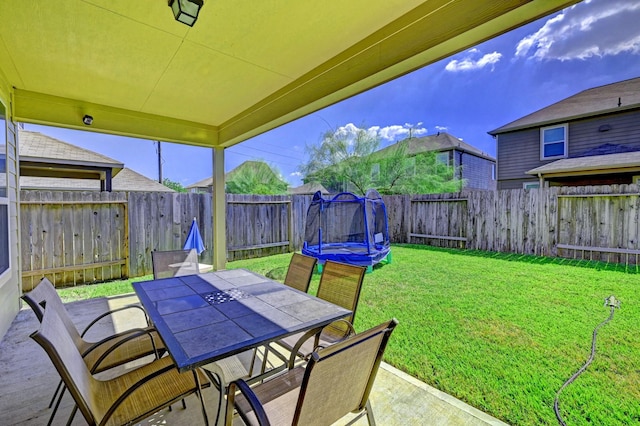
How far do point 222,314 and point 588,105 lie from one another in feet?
45.3

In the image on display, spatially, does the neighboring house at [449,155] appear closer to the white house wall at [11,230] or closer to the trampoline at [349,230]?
the trampoline at [349,230]

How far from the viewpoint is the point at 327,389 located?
1.21m

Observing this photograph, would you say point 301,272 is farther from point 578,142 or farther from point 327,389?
point 578,142

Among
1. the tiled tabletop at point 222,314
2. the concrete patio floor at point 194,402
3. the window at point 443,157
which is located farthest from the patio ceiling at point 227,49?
the window at point 443,157

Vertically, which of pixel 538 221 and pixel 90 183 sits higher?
pixel 90 183

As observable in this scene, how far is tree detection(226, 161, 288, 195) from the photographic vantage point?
21.5 meters

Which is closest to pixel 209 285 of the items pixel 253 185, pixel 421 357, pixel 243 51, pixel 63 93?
pixel 421 357

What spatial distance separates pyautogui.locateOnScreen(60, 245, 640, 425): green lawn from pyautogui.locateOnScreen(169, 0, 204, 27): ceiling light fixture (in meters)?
3.24

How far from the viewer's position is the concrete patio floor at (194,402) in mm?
1920

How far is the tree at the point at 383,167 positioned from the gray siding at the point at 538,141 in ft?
11.0

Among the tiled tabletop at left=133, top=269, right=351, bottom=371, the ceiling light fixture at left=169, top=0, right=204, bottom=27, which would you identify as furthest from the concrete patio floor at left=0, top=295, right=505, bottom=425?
the ceiling light fixture at left=169, top=0, right=204, bottom=27

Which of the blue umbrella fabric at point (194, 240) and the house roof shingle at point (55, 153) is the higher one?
the house roof shingle at point (55, 153)

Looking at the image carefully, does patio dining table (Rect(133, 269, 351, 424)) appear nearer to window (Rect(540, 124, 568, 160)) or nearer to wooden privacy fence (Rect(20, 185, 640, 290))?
wooden privacy fence (Rect(20, 185, 640, 290))

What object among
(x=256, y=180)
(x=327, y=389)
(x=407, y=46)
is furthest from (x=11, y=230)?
(x=256, y=180)
